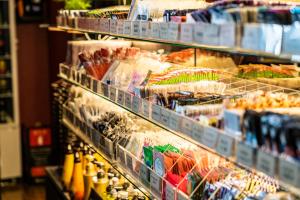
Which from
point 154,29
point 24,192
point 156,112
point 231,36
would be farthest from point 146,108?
point 24,192

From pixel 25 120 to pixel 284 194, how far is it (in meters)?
5.61

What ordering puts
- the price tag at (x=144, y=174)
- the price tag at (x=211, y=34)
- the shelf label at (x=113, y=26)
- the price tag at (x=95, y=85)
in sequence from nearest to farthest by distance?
the price tag at (x=211, y=34), the price tag at (x=144, y=174), the shelf label at (x=113, y=26), the price tag at (x=95, y=85)

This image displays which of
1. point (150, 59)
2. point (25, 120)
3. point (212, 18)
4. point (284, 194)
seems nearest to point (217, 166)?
point (284, 194)

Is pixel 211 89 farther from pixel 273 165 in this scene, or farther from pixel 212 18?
pixel 273 165

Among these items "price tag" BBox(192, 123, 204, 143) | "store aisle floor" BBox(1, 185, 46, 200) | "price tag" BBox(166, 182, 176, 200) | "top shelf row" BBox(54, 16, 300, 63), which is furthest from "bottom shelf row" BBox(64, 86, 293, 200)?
"store aisle floor" BBox(1, 185, 46, 200)

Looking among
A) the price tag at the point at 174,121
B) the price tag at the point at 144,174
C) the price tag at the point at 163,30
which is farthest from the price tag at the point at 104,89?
the price tag at the point at 174,121

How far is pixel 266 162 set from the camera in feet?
4.45

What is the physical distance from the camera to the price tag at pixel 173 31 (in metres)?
1.96

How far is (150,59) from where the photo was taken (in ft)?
9.91

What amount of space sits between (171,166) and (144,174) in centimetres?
19

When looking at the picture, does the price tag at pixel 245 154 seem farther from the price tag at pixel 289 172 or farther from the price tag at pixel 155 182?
the price tag at pixel 155 182

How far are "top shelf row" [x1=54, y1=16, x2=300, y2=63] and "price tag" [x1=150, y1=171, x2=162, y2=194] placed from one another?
61 cm

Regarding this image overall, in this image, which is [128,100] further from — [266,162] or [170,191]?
[266,162]

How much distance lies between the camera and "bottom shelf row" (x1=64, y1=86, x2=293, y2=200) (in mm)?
1967
